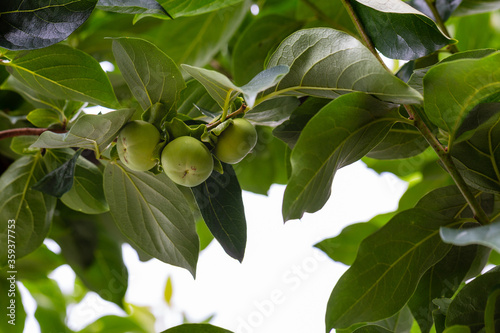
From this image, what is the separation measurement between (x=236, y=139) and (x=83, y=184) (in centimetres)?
30

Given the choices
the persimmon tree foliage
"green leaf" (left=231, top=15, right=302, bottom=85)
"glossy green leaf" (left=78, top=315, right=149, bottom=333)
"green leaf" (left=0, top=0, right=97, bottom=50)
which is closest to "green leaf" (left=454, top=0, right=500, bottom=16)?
the persimmon tree foliage

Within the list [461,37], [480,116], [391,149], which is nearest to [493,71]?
[480,116]

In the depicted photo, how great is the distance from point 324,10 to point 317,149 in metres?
0.45

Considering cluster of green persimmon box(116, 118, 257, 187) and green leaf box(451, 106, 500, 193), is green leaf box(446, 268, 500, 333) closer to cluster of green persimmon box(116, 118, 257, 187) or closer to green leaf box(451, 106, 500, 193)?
green leaf box(451, 106, 500, 193)

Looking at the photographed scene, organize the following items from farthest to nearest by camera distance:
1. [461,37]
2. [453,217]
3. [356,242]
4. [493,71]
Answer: [461,37] → [356,242] → [453,217] → [493,71]

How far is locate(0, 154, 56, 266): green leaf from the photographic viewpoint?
0.64 metres

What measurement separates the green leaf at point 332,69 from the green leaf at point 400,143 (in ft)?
0.48

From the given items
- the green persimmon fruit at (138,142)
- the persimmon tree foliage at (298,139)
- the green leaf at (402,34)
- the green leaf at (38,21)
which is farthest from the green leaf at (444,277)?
the green leaf at (38,21)

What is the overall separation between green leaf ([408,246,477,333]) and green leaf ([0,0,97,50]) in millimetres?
442

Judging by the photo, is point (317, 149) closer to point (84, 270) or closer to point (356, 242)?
point (356, 242)

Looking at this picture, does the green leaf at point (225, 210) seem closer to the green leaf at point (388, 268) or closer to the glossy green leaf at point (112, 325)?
the green leaf at point (388, 268)

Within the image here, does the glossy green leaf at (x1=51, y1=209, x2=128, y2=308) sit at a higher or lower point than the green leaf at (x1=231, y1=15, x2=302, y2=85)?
lower

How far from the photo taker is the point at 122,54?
0.45m

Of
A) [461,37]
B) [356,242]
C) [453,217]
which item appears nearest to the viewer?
[453,217]
